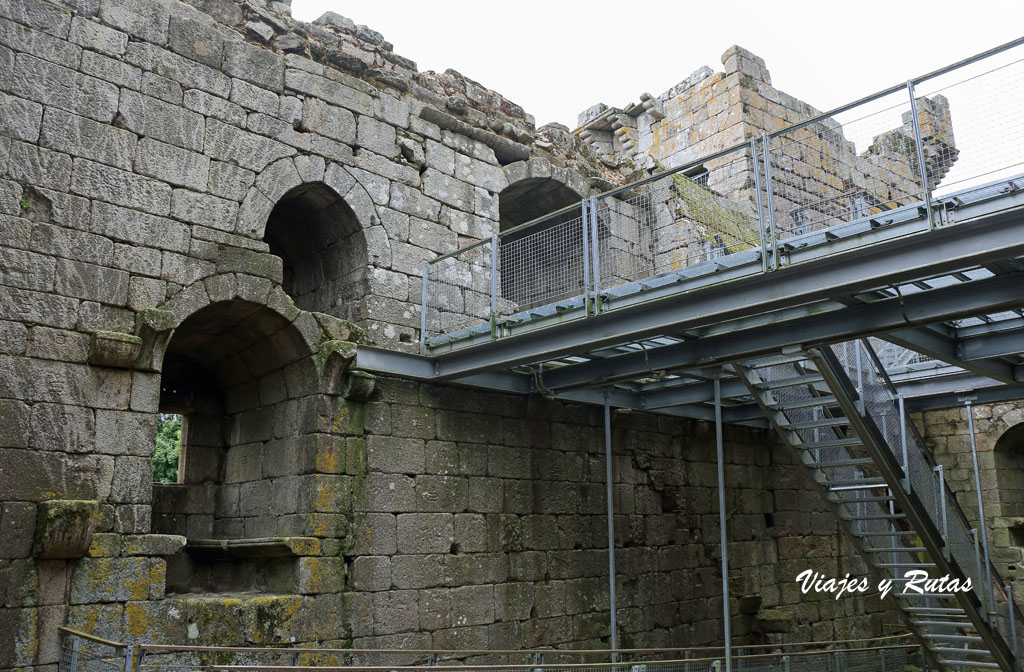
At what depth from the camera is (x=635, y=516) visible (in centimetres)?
1003

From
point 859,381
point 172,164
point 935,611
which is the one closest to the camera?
point 172,164

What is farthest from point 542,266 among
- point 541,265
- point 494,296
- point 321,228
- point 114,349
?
point 114,349

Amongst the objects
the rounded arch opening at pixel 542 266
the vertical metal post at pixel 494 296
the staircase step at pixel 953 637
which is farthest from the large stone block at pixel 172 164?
the staircase step at pixel 953 637

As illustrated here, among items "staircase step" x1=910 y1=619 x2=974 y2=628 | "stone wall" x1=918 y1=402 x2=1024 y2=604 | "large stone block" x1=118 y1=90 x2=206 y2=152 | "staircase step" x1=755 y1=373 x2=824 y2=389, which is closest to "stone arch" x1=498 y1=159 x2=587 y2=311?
"staircase step" x1=755 y1=373 x2=824 y2=389

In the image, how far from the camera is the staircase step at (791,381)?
A: 7860mm

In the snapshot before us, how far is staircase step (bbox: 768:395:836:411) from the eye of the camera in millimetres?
7703

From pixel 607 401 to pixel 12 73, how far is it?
591 cm

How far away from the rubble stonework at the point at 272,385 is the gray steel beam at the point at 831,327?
171 centimetres

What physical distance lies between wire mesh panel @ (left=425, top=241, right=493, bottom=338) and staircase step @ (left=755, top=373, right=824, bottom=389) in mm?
2734

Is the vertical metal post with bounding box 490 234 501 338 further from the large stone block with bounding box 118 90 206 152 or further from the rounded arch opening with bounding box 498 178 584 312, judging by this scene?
the large stone block with bounding box 118 90 206 152

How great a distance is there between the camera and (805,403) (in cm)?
792

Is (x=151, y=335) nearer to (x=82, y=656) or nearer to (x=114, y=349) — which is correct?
(x=114, y=349)

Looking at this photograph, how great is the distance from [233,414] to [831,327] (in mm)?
5483

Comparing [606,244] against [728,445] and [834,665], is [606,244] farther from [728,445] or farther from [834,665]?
[834,665]
